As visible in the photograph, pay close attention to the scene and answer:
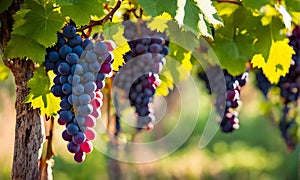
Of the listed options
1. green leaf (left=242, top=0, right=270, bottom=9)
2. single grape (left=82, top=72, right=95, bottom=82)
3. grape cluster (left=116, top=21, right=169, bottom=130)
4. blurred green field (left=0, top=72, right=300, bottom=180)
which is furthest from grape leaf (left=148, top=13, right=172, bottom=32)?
blurred green field (left=0, top=72, right=300, bottom=180)

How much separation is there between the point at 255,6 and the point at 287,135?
1228 millimetres

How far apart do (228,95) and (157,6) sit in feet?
1.95

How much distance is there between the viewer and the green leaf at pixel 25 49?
3.73 feet

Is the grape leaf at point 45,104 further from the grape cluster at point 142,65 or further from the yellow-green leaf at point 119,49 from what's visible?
the grape cluster at point 142,65

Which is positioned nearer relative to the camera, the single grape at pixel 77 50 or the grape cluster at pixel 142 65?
the single grape at pixel 77 50

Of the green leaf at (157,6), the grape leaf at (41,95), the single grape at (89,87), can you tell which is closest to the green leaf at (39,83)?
the grape leaf at (41,95)

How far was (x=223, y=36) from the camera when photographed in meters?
1.53

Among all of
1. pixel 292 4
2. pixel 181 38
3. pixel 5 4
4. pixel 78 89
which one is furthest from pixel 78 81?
pixel 292 4

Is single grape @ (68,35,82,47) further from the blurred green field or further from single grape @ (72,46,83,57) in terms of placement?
the blurred green field

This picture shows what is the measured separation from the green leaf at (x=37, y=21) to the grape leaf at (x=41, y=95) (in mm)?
82

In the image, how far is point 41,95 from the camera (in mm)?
1179

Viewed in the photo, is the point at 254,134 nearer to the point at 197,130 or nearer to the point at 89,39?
the point at 197,130

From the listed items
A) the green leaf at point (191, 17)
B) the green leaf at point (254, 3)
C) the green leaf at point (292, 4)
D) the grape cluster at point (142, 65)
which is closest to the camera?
the green leaf at point (191, 17)

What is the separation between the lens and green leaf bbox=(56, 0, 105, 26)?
3.70 ft
